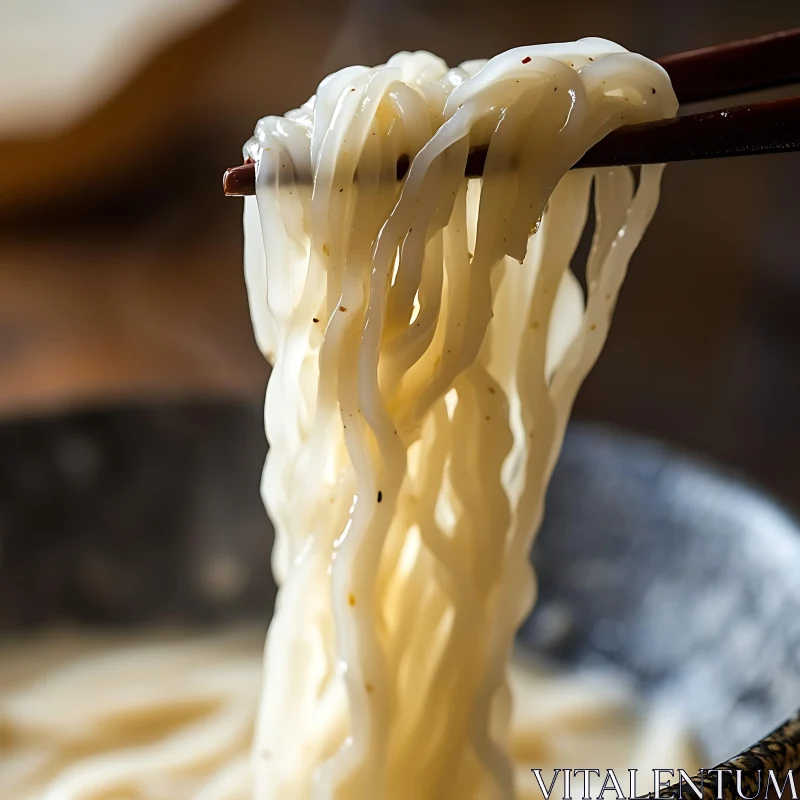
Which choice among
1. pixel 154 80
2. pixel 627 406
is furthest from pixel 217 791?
pixel 154 80

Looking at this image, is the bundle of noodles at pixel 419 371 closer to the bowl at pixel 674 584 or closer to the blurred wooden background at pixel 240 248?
the bowl at pixel 674 584

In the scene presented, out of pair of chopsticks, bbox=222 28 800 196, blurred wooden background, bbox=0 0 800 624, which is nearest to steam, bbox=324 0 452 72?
blurred wooden background, bbox=0 0 800 624

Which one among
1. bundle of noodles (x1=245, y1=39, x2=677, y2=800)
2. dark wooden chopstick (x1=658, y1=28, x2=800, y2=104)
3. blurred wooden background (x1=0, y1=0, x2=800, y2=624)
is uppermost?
blurred wooden background (x1=0, y1=0, x2=800, y2=624)

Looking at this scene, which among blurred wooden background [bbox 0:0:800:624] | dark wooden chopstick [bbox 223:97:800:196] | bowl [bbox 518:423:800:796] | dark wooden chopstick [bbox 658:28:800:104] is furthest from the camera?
blurred wooden background [bbox 0:0:800:624]

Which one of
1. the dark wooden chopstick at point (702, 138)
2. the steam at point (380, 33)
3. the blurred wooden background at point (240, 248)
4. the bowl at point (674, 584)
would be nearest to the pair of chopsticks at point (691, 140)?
the dark wooden chopstick at point (702, 138)

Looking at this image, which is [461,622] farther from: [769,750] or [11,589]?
[11,589]

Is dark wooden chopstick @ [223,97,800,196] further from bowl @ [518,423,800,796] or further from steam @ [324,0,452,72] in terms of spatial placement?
steam @ [324,0,452,72]

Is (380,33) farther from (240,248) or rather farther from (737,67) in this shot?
(737,67)

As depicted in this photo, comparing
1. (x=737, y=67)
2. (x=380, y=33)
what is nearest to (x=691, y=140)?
(x=737, y=67)
